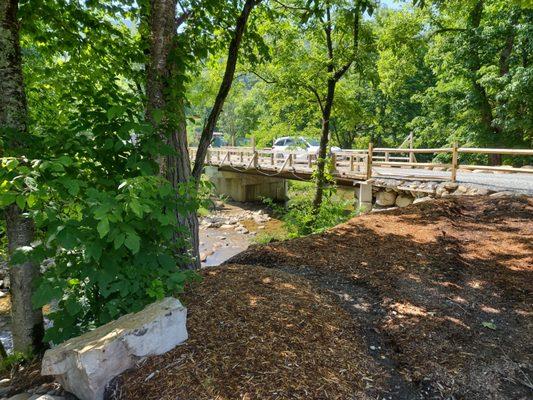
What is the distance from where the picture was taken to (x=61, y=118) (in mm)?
4141

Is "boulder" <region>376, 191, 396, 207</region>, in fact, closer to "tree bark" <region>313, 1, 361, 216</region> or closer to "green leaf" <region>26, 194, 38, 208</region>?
"tree bark" <region>313, 1, 361, 216</region>

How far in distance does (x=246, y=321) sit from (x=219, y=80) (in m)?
7.26

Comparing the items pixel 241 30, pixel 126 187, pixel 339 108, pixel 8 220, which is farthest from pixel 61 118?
pixel 339 108

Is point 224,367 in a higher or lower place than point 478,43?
lower

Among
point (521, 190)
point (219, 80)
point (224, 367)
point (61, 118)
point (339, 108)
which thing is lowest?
point (224, 367)

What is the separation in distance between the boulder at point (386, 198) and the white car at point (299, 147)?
2.65 meters

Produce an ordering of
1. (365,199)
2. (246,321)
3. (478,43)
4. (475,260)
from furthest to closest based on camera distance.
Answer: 1. (478,43)
2. (365,199)
3. (475,260)
4. (246,321)

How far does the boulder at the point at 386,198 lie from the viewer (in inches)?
352

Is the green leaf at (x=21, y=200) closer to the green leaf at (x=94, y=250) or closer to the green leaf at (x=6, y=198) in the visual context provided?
the green leaf at (x=6, y=198)

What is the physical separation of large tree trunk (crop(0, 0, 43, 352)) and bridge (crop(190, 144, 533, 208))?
2.47 metres

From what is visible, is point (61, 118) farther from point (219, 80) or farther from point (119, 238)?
point (219, 80)

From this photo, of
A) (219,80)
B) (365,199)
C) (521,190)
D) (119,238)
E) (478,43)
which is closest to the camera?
(119,238)

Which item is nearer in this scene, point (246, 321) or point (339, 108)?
point (246, 321)

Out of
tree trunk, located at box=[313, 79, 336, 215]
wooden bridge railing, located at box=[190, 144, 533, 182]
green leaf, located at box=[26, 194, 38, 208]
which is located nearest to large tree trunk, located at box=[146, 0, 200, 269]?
green leaf, located at box=[26, 194, 38, 208]
